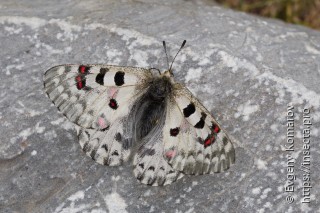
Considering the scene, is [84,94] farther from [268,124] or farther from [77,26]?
[268,124]

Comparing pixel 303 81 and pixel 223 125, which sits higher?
pixel 303 81

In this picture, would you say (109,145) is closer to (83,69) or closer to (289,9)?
(83,69)

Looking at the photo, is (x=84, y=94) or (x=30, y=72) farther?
(x=30, y=72)

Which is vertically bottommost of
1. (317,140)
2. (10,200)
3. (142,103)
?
(10,200)

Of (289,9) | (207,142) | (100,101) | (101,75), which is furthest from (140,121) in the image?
(289,9)

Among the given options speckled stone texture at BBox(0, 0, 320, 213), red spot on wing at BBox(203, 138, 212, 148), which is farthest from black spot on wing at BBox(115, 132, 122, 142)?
red spot on wing at BBox(203, 138, 212, 148)

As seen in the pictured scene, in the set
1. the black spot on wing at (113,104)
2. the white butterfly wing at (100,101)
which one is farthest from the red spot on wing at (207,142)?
the black spot on wing at (113,104)

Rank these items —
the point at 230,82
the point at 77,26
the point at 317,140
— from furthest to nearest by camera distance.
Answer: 1. the point at 77,26
2. the point at 230,82
3. the point at 317,140

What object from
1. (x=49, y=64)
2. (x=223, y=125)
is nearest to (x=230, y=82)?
(x=223, y=125)

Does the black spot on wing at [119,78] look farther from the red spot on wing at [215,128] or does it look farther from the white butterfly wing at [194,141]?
the red spot on wing at [215,128]
